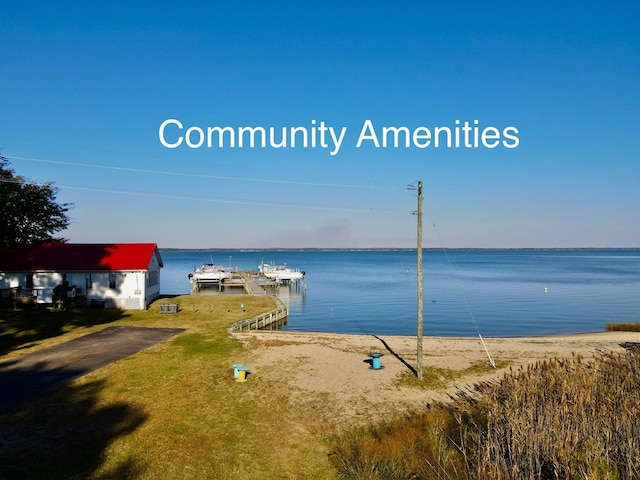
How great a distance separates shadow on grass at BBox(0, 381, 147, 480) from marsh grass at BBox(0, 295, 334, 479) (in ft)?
0.09

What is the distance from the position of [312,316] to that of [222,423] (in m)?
37.6

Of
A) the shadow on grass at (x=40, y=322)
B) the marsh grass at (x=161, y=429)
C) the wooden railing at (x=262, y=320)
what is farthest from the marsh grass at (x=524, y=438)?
the shadow on grass at (x=40, y=322)

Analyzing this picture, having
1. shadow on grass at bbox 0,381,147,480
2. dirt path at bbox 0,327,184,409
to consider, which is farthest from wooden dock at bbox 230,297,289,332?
shadow on grass at bbox 0,381,147,480

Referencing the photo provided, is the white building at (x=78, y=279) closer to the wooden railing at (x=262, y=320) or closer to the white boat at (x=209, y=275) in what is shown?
the wooden railing at (x=262, y=320)

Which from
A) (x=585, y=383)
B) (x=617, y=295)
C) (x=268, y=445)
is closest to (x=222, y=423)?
(x=268, y=445)

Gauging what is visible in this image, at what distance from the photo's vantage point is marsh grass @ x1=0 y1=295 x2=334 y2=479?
11961 millimetres

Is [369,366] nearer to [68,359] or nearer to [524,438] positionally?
[524,438]

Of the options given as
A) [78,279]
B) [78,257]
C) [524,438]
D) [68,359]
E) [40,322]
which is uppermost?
[78,257]

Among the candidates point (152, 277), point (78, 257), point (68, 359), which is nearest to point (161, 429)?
point (68, 359)

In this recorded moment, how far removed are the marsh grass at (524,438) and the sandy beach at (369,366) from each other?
2.20 m

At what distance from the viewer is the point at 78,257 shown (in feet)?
135

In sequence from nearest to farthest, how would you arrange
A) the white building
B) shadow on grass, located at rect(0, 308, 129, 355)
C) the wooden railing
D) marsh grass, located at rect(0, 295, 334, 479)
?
marsh grass, located at rect(0, 295, 334, 479) < shadow on grass, located at rect(0, 308, 129, 355) < the wooden railing < the white building

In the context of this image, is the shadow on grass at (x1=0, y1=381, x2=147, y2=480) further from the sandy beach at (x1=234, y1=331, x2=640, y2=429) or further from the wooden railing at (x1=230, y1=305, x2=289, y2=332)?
the wooden railing at (x1=230, y1=305, x2=289, y2=332)

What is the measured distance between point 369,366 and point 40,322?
25.2m
